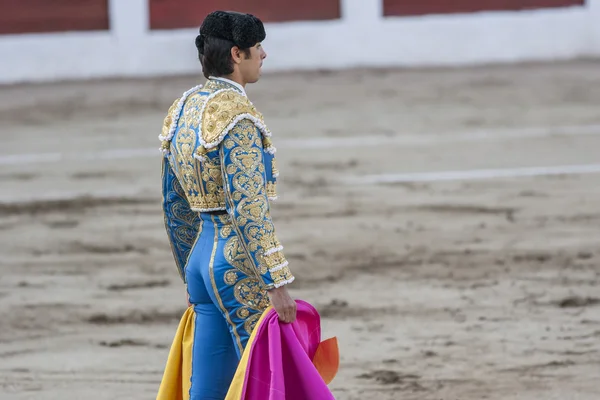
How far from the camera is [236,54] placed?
2.57 metres

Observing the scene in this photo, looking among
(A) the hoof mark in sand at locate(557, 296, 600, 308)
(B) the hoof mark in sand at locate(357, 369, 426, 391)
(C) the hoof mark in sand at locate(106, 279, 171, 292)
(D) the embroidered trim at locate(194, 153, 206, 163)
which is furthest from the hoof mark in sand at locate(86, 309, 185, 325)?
(D) the embroidered trim at locate(194, 153, 206, 163)

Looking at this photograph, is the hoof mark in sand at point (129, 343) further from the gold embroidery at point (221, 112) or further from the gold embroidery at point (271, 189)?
the gold embroidery at point (221, 112)

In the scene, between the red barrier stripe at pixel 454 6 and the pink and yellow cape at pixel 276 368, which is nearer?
the pink and yellow cape at pixel 276 368

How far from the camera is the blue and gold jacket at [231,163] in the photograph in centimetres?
249

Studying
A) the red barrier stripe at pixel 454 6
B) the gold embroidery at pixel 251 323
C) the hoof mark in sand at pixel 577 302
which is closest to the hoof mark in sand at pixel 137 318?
the hoof mark in sand at pixel 577 302

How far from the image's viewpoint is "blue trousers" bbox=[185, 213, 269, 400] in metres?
2.59

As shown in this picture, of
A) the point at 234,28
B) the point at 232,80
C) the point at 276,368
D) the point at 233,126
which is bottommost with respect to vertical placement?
the point at 276,368

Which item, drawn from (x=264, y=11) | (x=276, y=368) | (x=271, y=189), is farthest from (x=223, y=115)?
(x=264, y=11)

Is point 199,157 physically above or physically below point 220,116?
below

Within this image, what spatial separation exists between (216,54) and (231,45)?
0.05 m

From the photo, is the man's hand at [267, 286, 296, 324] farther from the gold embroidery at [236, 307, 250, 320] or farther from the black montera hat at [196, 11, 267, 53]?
the black montera hat at [196, 11, 267, 53]

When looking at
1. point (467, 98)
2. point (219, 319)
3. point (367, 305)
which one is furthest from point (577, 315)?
point (467, 98)

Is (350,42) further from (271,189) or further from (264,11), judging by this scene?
(271,189)

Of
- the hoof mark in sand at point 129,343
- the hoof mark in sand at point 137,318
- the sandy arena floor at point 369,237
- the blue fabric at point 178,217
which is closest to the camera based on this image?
the blue fabric at point 178,217
